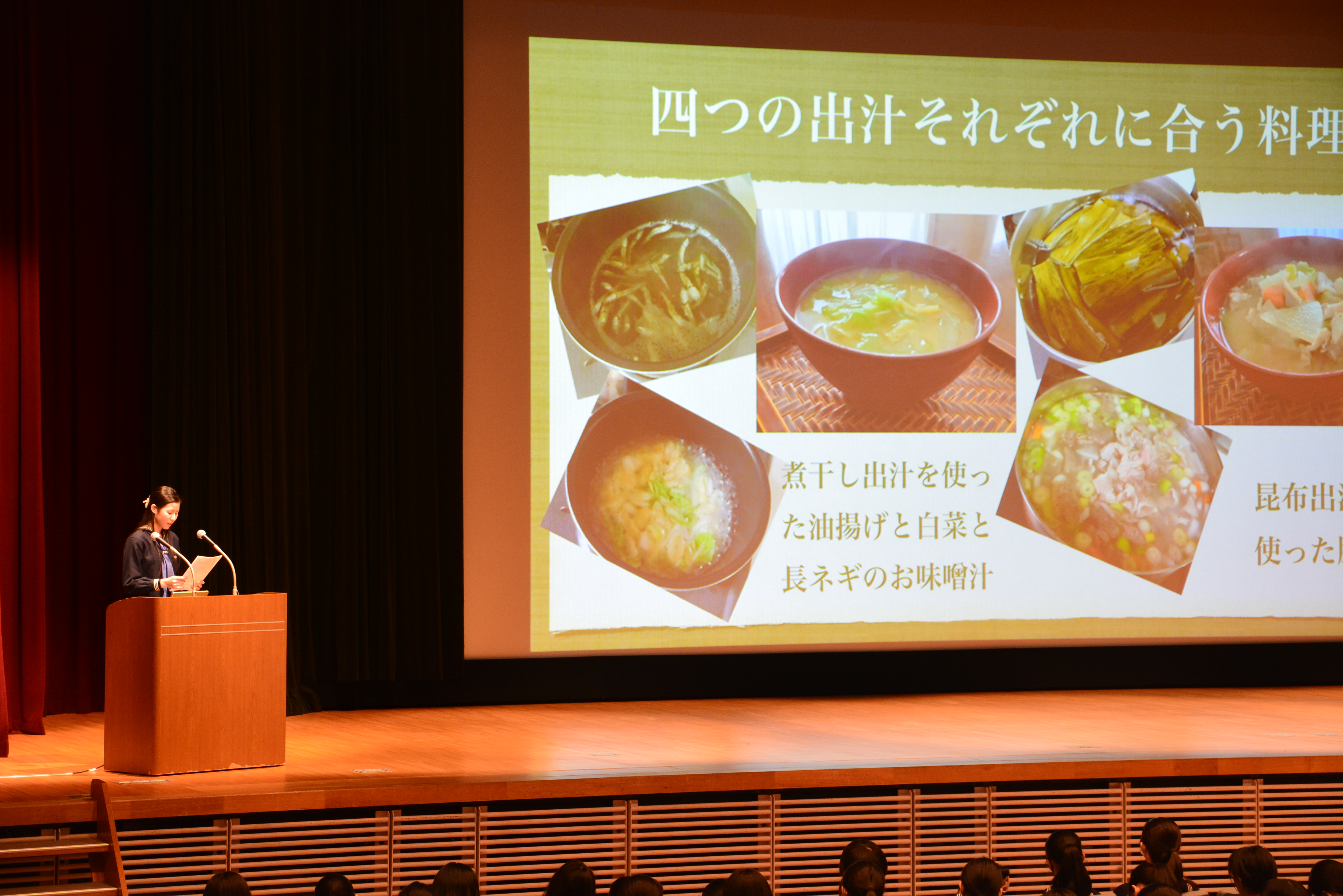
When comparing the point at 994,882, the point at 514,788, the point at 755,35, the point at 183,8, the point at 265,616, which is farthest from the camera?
the point at 755,35

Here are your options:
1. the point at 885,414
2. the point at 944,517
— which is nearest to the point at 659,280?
the point at 885,414

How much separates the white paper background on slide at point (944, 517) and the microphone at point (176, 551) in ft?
5.63

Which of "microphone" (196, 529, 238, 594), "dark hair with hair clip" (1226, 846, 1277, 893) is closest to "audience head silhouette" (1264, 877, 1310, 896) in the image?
"dark hair with hair clip" (1226, 846, 1277, 893)

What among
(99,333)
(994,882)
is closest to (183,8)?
(99,333)

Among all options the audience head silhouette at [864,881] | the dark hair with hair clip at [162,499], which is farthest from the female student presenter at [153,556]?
the audience head silhouette at [864,881]

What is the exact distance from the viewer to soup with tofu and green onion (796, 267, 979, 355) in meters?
5.88

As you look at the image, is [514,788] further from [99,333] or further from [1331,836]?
[99,333]

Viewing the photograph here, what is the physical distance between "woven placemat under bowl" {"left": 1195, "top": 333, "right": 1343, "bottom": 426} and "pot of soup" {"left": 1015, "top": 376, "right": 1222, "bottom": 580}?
13cm

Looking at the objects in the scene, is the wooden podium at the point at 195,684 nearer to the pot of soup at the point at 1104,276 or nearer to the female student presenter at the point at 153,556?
the female student presenter at the point at 153,556

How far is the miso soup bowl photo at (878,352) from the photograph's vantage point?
5.88m

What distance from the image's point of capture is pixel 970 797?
4.19m

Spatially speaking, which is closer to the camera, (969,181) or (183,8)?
(183,8)

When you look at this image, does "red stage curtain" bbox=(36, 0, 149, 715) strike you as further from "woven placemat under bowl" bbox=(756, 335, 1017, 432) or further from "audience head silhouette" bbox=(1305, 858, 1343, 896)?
"audience head silhouette" bbox=(1305, 858, 1343, 896)

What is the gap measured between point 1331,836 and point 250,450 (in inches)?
159
